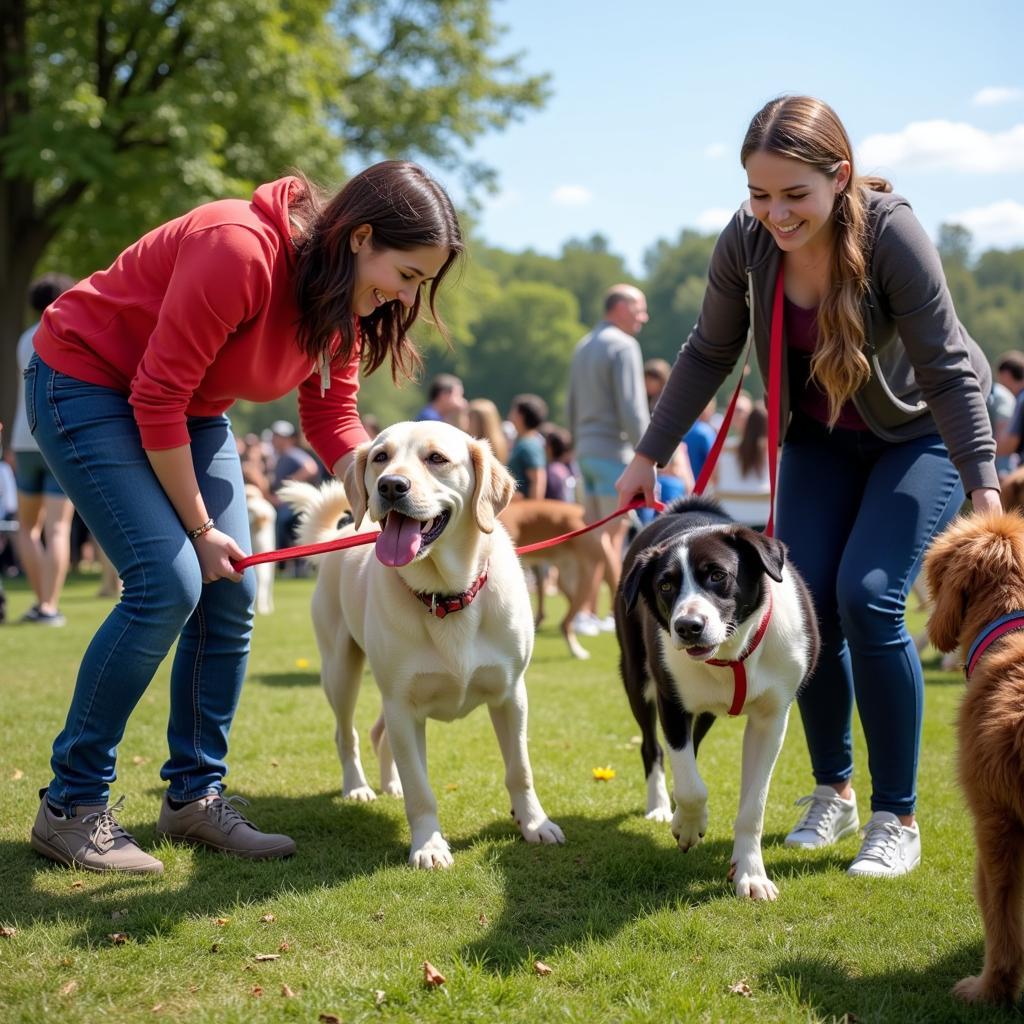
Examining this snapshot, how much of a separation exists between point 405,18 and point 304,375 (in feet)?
85.6

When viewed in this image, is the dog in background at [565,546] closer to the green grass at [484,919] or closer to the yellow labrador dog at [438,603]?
the green grass at [484,919]

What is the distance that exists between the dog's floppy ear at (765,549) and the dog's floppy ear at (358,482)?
1333mm

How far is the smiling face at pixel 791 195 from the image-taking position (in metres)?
3.61

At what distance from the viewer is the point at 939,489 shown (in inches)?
154

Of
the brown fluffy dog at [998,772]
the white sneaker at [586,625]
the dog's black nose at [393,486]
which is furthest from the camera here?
the white sneaker at [586,625]

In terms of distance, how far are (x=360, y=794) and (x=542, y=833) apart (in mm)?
1012

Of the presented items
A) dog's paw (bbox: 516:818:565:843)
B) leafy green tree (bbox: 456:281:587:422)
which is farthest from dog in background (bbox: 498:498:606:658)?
leafy green tree (bbox: 456:281:587:422)

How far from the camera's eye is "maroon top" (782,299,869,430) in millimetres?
3998

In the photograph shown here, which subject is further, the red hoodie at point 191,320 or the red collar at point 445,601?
the red collar at point 445,601

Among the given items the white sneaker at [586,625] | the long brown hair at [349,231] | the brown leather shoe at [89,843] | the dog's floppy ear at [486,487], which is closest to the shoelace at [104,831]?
the brown leather shoe at [89,843]

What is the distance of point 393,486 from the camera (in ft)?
12.3

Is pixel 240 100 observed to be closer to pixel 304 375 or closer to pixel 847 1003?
pixel 304 375

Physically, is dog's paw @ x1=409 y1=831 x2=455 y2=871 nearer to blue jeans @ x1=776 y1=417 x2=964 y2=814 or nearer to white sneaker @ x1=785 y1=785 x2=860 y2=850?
white sneaker @ x1=785 y1=785 x2=860 y2=850

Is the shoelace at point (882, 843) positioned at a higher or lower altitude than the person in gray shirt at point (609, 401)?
lower
